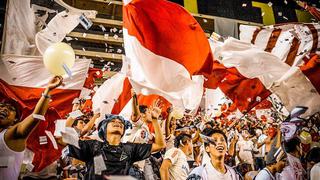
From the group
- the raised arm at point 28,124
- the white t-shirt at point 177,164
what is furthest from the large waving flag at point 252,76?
the raised arm at point 28,124

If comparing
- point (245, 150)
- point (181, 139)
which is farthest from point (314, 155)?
point (181, 139)

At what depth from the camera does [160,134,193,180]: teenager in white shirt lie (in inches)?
162

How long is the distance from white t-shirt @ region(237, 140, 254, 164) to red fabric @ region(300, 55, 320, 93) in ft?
4.70

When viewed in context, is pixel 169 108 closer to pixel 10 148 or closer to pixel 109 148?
pixel 109 148

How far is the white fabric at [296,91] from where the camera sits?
5.20 m

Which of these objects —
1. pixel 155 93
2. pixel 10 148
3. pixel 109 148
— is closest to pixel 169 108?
pixel 155 93

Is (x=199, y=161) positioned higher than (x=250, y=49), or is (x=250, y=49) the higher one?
(x=250, y=49)

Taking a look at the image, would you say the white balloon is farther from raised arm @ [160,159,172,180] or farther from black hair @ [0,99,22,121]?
raised arm @ [160,159,172,180]

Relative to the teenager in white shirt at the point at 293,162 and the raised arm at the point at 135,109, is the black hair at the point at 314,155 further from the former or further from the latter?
the raised arm at the point at 135,109

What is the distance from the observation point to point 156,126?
166 inches

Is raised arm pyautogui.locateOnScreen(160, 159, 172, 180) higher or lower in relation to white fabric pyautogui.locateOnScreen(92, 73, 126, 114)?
lower

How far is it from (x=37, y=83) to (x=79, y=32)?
4.42ft

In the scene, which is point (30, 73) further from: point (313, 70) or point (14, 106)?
point (313, 70)

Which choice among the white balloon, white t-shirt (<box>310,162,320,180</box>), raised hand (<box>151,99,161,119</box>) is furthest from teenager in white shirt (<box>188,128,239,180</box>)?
the white balloon
